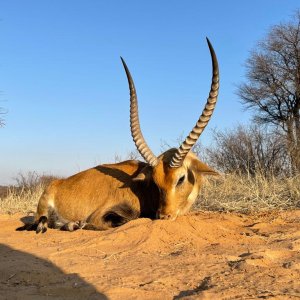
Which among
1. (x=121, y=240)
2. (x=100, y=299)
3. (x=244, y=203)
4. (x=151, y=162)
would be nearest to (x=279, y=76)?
(x=244, y=203)

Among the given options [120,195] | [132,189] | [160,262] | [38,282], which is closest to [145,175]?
[132,189]

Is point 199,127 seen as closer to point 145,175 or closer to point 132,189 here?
point 145,175

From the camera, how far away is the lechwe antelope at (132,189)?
6344mm

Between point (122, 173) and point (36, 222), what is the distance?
5.15 ft

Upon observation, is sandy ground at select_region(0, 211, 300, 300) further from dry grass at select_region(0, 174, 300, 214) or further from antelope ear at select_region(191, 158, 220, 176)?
dry grass at select_region(0, 174, 300, 214)

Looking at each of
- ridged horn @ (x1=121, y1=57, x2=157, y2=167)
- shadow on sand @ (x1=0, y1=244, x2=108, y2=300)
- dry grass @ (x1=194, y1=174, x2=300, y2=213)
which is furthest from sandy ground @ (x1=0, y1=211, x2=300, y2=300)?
ridged horn @ (x1=121, y1=57, x2=157, y2=167)

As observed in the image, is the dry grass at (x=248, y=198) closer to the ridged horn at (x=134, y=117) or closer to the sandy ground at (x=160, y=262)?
the sandy ground at (x=160, y=262)

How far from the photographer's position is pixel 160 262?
4.09m

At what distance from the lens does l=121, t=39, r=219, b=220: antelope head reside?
20.4 ft

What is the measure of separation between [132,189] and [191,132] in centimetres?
130

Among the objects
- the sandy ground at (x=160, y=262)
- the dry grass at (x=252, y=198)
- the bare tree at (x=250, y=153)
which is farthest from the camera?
the bare tree at (x=250, y=153)

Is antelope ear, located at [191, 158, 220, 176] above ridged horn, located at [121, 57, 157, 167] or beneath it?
beneath

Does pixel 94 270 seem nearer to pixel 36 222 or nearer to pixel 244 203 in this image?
pixel 36 222

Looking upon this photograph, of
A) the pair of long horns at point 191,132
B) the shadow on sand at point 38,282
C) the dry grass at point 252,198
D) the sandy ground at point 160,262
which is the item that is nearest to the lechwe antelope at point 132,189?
the pair of long horns at point 191,132
